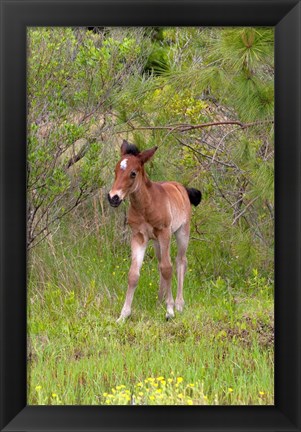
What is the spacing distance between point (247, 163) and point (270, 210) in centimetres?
41

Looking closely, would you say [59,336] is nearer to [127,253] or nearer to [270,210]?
[127,253]

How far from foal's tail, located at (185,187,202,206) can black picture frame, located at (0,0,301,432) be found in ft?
7.08

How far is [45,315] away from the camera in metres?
5.47

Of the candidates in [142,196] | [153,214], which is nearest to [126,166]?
[142,196]

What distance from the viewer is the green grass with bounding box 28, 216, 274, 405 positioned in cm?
461

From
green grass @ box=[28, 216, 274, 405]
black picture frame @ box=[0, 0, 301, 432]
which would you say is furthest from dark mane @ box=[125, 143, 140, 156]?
black picture frame @ box=[0, 0, 301, 432]

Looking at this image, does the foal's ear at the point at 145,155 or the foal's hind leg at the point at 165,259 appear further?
the foal's hind leg at the point at 165,259

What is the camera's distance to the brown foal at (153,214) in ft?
18.2

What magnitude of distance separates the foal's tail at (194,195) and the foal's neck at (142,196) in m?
0.45

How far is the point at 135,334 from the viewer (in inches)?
207
